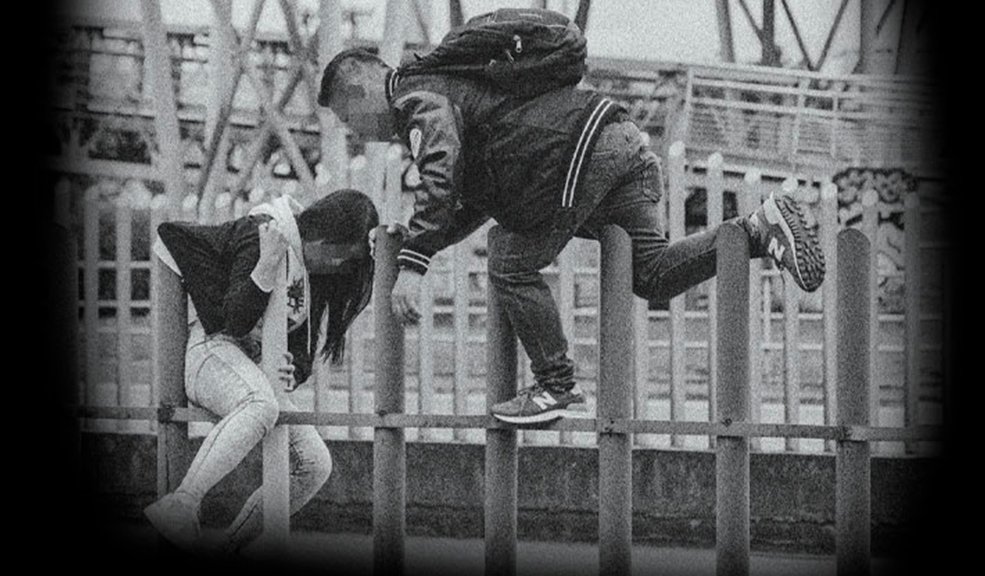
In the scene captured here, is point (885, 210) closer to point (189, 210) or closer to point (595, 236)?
point (595, 236)

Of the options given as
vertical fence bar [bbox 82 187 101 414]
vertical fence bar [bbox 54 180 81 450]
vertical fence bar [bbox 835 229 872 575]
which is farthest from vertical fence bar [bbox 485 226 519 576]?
vertical fence bar [bbox 82 187 101 414]

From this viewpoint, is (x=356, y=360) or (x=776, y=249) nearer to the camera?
(x=776, y=249)

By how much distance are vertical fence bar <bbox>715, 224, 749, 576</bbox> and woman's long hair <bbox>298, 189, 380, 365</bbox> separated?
1226mm

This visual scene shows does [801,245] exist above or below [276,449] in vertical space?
above

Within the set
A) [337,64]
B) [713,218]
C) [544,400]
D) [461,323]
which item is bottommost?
[544,400]

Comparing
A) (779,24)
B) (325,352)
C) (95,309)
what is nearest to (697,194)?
(779,24)

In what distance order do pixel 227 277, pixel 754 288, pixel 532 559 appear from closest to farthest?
pixel 227 277
pixel 532 559
pixel 754 288

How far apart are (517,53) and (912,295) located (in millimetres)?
1965

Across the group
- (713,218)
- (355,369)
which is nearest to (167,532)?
(355,369)

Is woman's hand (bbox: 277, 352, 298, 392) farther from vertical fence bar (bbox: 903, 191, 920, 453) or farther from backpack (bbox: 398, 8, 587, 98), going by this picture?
vertical fence bar (bbox: 903, 191, 920, 453)

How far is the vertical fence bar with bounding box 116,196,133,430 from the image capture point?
7.72 metres

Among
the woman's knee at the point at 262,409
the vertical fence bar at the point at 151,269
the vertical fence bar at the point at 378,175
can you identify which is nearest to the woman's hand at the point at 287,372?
the woman's knee at the point at 262,409

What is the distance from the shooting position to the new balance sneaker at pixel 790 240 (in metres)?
5.69

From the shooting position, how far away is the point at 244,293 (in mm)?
6258
